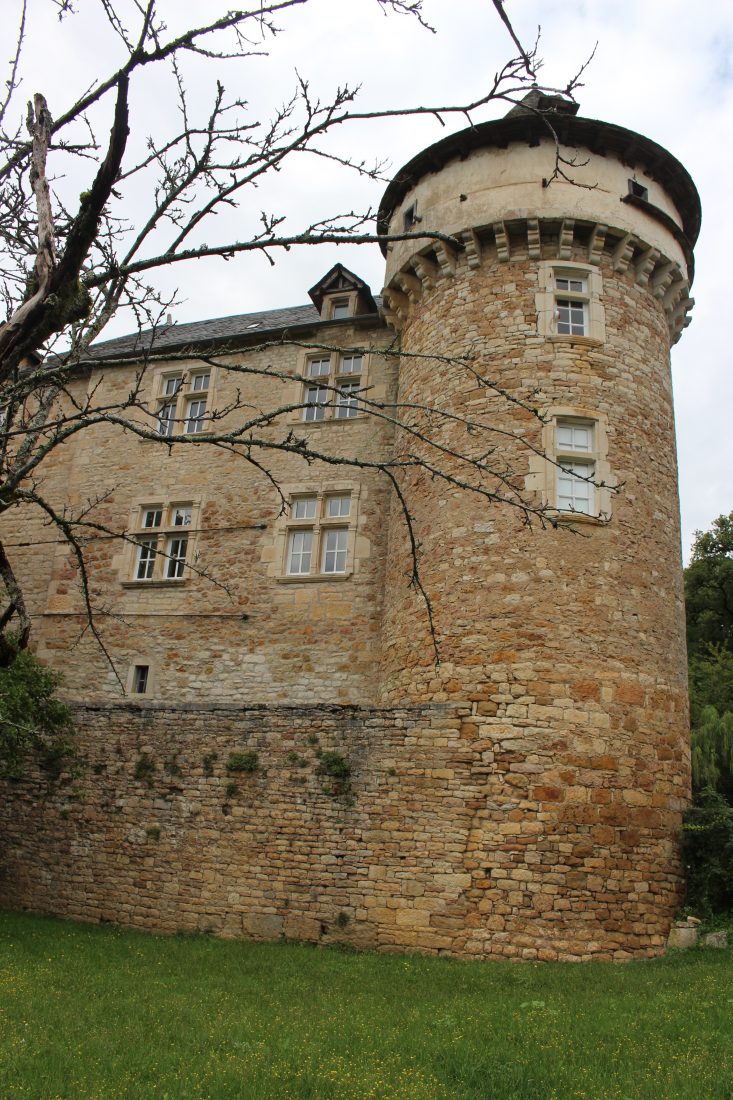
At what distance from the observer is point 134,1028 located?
22.3 ft

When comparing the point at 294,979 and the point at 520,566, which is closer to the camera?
the point at 294,979

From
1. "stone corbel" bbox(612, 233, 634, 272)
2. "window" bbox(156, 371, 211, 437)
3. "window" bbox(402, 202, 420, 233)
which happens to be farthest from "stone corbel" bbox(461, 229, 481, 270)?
"window" bbox(156, 371, 211, 437)

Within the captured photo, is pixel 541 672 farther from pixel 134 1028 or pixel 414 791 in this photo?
pixel 134 1028

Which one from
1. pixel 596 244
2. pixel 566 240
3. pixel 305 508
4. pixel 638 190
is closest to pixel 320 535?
pixel 305 508

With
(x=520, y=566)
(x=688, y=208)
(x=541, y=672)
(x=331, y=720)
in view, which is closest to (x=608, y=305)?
(x=688, y=208)

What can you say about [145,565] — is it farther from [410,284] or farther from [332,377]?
[410,284]

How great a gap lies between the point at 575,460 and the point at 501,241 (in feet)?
12.5

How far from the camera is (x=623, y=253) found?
45.3ft

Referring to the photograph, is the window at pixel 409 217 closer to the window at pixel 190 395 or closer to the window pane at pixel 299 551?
the window at pixel 190 395

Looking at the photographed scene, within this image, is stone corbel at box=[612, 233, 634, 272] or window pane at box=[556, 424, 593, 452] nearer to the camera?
window pane at box=[556, 424, 593, 452]

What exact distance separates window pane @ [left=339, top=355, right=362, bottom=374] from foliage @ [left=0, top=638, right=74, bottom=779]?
25.7 ft

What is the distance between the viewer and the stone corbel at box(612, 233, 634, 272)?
13.7m

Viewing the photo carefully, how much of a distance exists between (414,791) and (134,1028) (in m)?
4.83

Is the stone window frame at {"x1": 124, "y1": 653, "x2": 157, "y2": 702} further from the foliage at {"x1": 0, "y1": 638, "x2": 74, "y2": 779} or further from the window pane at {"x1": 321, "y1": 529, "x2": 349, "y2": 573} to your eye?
the window pane at {"x1": 321, "y1": 529, "x2": 349, "y2": 573}
